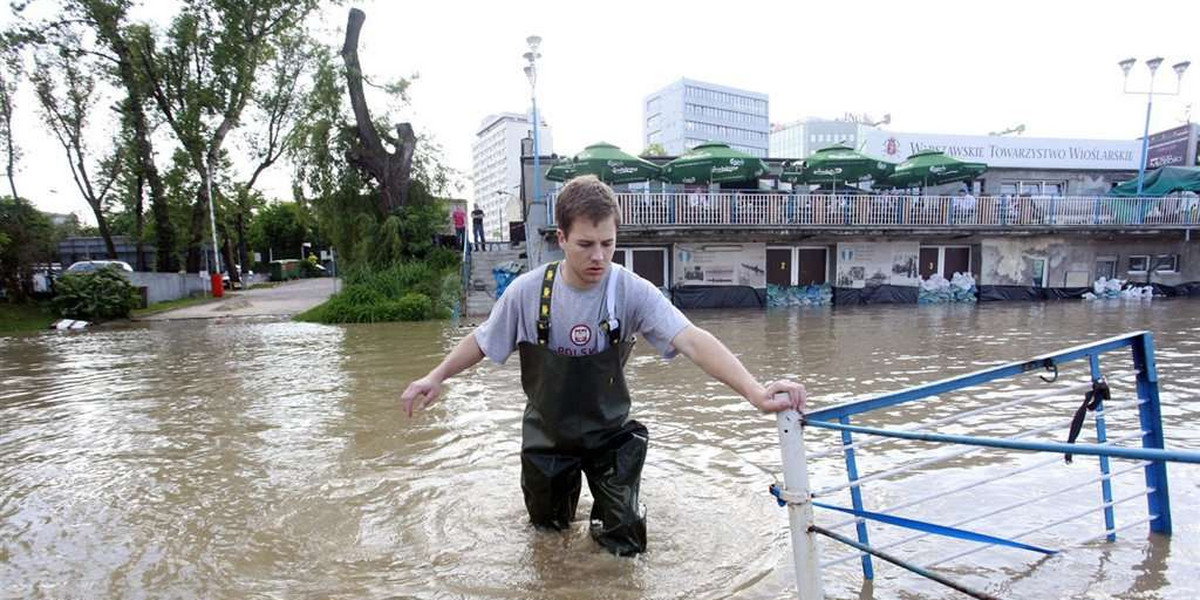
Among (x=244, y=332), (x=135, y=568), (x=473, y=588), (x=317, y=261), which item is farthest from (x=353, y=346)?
(x=317, y=261)

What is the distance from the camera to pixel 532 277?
8.71ft

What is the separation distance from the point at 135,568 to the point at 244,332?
39.2 ft

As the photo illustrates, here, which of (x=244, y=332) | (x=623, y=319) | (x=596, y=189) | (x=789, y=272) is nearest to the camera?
(x=596, y=189)

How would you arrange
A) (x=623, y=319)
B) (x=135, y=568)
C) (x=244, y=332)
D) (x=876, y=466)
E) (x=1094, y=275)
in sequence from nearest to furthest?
(x=623, y=319), (x=135, y=568), (x=876, y=466), (x=244, y=332), (x=1094, y=275)

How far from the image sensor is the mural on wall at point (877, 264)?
19750mm

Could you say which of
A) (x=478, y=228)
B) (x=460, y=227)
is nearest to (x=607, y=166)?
(x=460, y=227)

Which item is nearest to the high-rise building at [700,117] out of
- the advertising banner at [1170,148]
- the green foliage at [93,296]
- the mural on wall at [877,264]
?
the advertising banner at [1170,148]

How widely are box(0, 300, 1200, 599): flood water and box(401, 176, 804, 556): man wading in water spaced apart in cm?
54

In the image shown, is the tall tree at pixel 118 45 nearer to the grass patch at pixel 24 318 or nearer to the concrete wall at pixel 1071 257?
the grass patch at pixel 24 318

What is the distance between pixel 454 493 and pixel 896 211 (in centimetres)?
1889

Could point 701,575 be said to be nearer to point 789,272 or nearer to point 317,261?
point 789,272

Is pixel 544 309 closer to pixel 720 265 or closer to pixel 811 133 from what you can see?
pixel 720 265

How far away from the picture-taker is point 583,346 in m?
2.54

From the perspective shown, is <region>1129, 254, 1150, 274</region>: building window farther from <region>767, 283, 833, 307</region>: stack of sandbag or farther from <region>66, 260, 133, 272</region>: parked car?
<region>66, 260, 133, 272</region>: parked car
